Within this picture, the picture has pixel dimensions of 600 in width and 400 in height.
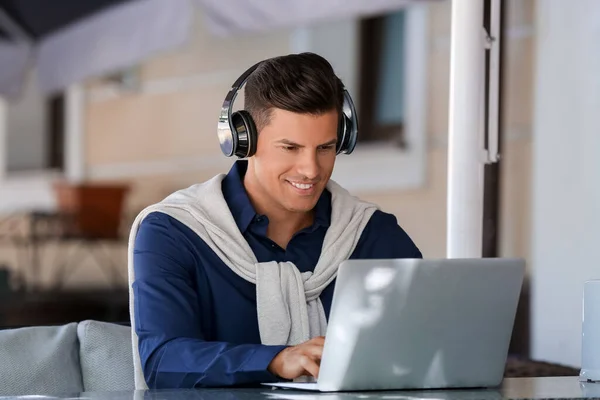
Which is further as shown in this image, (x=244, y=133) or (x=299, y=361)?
(x=244, y=133)

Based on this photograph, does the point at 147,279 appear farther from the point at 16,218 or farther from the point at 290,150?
the point at 16,218

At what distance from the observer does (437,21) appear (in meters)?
6.70

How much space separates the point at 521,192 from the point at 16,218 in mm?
6102

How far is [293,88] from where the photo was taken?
93.7 inches

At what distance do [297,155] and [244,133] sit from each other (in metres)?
0.14

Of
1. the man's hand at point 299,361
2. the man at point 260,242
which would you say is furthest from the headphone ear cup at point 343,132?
the man's hand at point 299,361

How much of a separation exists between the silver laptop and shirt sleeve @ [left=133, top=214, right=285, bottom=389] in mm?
149

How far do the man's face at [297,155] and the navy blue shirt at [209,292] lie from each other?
0.39 ft

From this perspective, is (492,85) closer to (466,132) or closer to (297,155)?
(466,132)

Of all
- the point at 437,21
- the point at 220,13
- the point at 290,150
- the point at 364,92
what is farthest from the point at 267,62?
the point at 364,92

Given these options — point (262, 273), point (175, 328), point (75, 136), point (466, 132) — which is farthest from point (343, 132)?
point (75, 136)

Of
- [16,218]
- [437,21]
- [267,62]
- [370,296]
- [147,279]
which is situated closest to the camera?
[370,296]

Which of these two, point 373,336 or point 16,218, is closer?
point 373,336

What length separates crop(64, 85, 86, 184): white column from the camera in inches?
396
